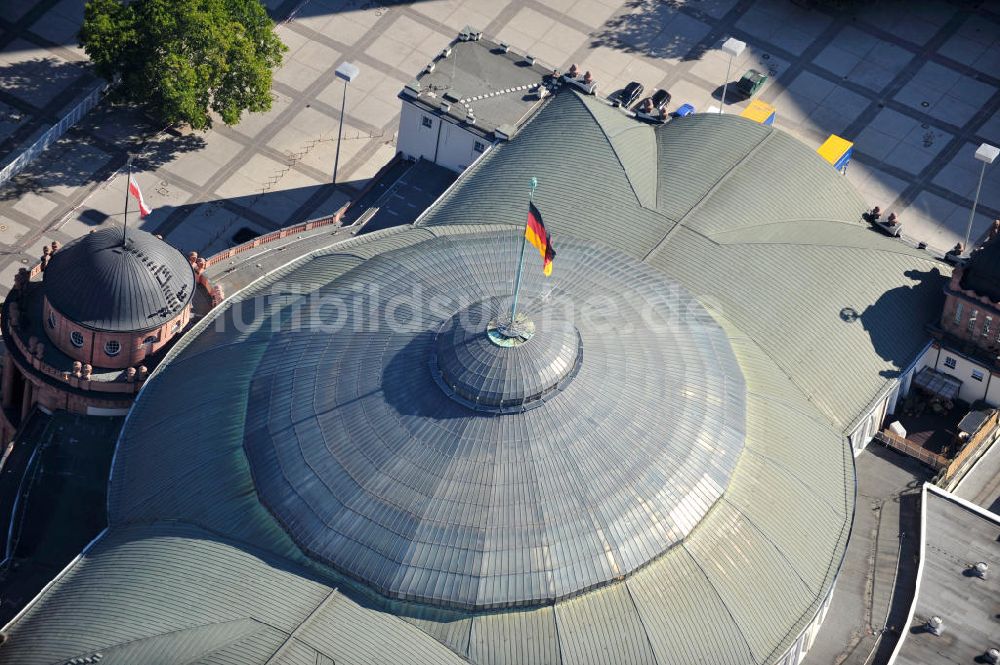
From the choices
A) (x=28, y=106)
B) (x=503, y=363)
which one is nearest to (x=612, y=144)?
(x=503, y=363)

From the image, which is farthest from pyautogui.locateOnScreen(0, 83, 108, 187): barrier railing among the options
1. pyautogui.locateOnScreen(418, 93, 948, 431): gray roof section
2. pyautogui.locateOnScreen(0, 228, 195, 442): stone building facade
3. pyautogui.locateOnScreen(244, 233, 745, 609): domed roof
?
pyautogui.locateOnScreen(244, 233, 745, 609): domed roof

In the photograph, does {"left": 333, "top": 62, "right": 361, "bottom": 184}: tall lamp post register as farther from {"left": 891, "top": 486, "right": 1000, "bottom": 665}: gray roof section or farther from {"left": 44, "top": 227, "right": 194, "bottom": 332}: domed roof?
{"left": 891, "top": 486, "right": 1000, "bottom": 665}: gray roof section

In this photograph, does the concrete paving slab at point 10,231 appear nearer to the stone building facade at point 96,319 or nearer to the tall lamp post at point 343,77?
the tall lamp post at point 343,77

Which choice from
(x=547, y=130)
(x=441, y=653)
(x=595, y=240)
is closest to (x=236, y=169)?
(x=547, y=130)

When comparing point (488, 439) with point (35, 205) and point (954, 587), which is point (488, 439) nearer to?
point (954, 587)

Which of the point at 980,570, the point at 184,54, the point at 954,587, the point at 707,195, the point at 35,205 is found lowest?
the point at 35,205

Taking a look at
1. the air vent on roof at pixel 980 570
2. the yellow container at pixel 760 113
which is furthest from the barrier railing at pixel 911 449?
the yellow container at pixel 760 113

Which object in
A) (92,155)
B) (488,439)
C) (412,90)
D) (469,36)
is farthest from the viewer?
(92,155)
